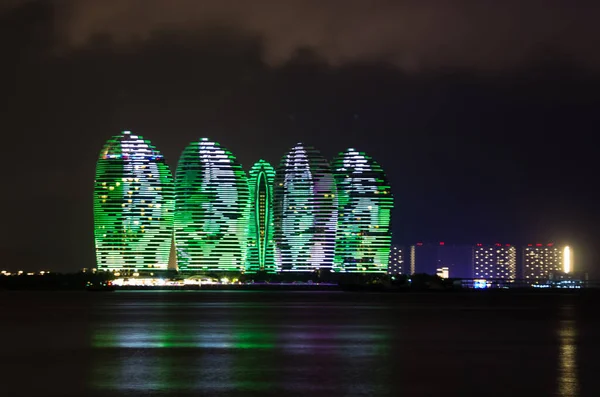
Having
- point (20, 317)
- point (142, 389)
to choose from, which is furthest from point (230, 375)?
point (20, 317)

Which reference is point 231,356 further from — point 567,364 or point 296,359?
point 567,364

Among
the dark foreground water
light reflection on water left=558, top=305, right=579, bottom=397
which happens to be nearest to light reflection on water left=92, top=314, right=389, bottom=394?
the dark foreground water

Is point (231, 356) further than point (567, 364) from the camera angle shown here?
Yes

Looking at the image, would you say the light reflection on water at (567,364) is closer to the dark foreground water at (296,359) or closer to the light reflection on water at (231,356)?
the dark foreground water at (296,359)

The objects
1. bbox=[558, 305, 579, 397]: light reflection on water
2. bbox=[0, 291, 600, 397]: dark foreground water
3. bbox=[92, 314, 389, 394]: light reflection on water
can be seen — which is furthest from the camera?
bbox=[92, 314, 389, 394]: light reflection on water

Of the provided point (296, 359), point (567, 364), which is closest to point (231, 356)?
point (296, 359)

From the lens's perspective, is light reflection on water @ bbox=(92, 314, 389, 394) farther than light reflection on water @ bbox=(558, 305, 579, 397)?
Yes

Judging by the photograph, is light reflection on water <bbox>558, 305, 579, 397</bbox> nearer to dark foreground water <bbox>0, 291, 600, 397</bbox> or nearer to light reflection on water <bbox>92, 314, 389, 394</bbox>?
dark foreground water <bbox>0, 291, 600, 397</bbox>

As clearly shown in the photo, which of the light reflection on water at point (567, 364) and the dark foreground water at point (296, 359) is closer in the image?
the light reflection on water at point (567, 364)

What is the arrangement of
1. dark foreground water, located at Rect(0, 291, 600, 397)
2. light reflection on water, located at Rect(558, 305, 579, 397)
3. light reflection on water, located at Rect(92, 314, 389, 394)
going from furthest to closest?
light reflection on water, located at Rect(92, 314, 389, 394)
dark foreground water, located at Rect(0, 291, 600, 397)
light reflection on water, located at Rect(558, 305, 579, 397)

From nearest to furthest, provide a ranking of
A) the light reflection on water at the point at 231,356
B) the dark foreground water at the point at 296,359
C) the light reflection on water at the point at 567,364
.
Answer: the light reflection on water at the point at 567,364
the dark foreground water at the point at 296,359
the light reflection on water at the point at 231,356

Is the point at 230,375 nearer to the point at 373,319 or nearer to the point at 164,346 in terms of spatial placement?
the point at 164,346

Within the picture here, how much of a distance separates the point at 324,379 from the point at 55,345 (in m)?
17.9

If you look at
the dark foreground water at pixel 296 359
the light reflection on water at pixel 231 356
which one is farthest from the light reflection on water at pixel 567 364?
the light reflection on water at pixel 231 356
